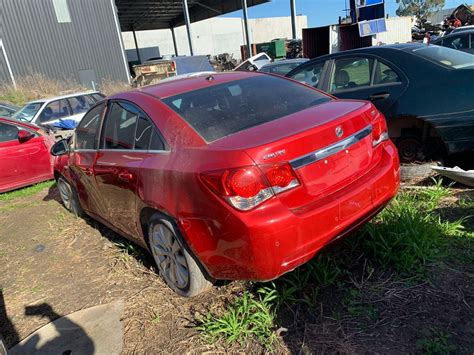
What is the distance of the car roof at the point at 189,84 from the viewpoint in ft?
10.3

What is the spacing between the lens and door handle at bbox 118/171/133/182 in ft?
10.0

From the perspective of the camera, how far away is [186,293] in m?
2.91

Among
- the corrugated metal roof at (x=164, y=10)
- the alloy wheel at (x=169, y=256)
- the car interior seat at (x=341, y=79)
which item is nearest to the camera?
the alloy wheel at (x=169, y=256)

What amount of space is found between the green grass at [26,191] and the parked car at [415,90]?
17.0 feet

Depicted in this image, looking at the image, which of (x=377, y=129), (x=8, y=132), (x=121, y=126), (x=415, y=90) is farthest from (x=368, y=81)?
(x=8, y=132)

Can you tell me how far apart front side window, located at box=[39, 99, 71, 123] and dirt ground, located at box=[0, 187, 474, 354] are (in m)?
6.99

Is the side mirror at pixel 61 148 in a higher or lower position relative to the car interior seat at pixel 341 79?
lower

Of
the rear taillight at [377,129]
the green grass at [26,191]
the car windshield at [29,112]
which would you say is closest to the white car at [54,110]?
the car windshield at [29,112]

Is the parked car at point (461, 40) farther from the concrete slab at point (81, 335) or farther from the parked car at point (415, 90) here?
the concrete slab at point (81, 335)

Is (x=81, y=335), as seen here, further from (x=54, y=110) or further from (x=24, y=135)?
(x=54, y=110)

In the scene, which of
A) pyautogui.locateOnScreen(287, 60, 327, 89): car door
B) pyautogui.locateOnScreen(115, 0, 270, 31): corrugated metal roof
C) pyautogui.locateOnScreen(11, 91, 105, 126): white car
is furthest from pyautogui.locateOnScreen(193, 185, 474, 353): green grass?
pyautogui.locateOnScreen(115, 0, 270, 31): corrugated metal roof

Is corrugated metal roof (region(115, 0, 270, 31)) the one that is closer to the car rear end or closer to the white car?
the white car

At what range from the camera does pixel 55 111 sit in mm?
10727

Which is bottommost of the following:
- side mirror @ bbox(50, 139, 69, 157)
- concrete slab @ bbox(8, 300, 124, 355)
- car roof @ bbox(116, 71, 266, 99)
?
concrete slab @ bbox(8, 300, 124, 355)
